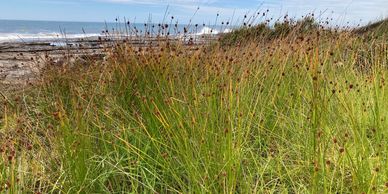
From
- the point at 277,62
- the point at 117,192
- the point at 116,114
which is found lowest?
the point at 117,192

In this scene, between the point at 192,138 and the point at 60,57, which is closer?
the point at 192,138

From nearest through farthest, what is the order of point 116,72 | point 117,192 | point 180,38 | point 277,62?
point 117,192
point 116,72
point 277,62
point 180,38

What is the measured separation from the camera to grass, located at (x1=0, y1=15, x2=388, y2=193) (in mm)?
A: 2473

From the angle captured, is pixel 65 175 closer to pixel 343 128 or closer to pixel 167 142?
pixel 167 142

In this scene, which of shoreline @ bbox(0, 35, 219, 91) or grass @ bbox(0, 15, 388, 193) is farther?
shoreline @ bbox(0, 35, 219, 91)

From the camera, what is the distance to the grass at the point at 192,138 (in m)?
2.47

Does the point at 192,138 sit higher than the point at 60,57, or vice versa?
the point at 192,138

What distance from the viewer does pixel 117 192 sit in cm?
277

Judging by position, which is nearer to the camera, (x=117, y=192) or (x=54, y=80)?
(x=117, y=192)

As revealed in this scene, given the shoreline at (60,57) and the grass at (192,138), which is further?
the shoreline at (60,57)

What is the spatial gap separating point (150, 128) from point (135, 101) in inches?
26.2

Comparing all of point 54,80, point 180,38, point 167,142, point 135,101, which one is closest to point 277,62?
point 180,38

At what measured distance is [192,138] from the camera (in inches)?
109

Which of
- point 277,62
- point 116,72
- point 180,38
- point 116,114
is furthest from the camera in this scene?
point 180,38
